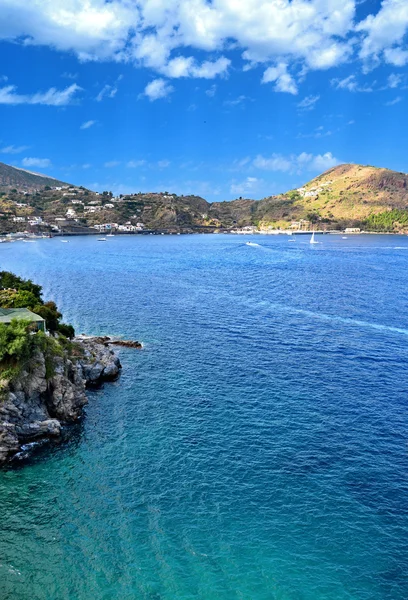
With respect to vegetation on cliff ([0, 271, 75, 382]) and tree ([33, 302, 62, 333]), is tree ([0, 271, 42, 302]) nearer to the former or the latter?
tree ([33, 302, 62, 333])

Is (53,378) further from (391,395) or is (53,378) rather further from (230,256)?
(230,256)

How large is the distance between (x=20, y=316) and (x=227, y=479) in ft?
87.7

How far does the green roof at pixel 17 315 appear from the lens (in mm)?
45138

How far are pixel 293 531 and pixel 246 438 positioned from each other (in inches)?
406

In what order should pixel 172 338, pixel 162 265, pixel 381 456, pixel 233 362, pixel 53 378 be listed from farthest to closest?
1. pixel 162 265
2. pixel 172 338
3. pixel 233 362
4. pixel 53 378
5. pixel 381 456

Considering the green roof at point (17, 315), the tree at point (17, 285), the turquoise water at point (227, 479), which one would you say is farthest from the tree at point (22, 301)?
the turquoise water at point (227, 479)

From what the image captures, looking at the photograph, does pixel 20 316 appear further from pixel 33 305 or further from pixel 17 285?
pixel 17 285

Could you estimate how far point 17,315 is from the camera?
4703 centimetres

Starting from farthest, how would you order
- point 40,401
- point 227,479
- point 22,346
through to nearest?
1. point 40,401
2. point 22,346
3. point 227,479

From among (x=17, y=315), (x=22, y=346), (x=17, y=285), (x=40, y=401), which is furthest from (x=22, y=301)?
(x=40, y=401)

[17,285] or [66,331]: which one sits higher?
[17,285]

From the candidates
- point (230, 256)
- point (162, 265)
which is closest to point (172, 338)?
point (162, 265)

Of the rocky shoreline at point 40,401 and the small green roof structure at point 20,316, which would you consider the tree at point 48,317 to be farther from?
the rocky shoreline at point 40,401

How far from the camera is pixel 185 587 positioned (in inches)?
932
